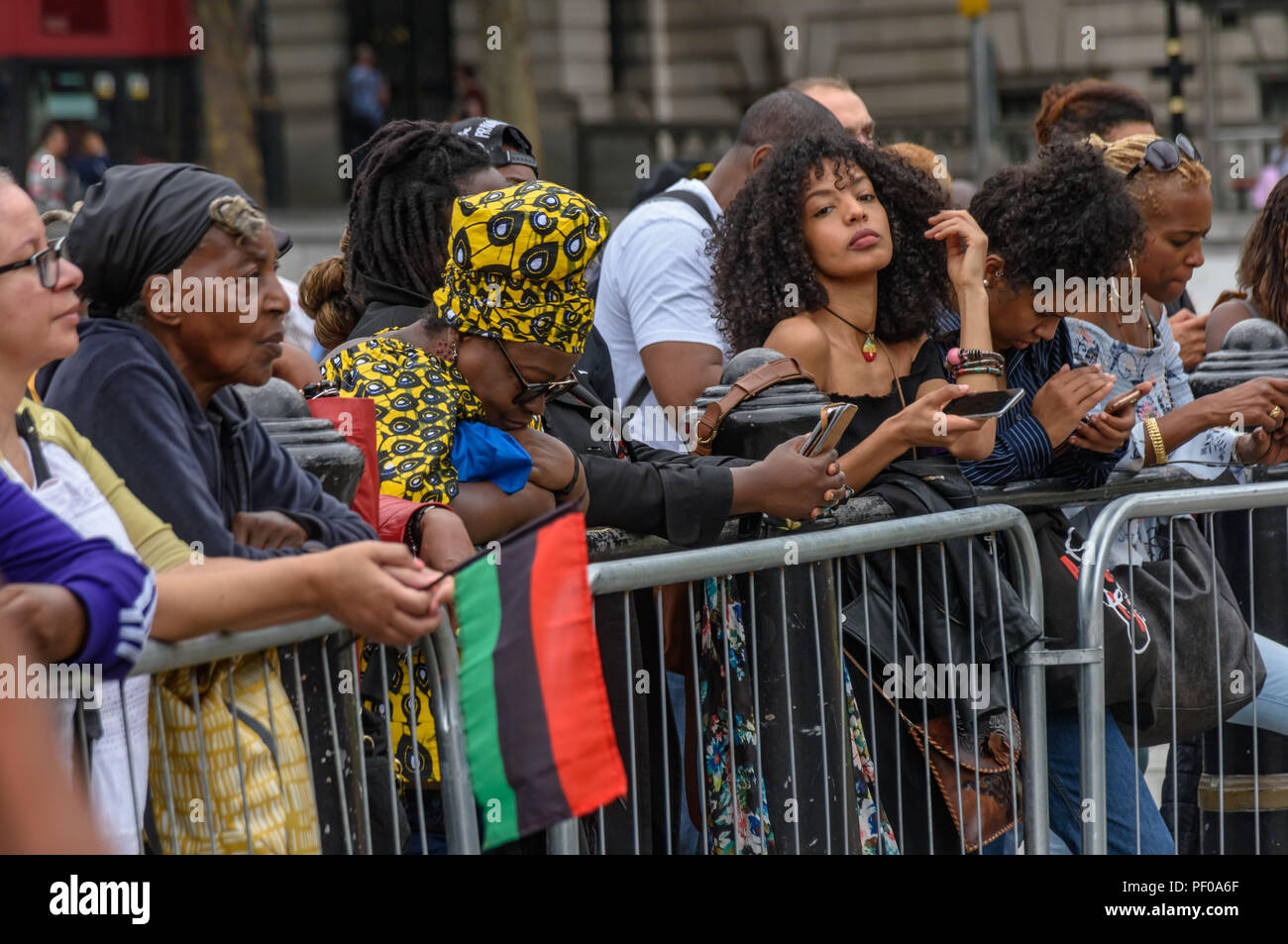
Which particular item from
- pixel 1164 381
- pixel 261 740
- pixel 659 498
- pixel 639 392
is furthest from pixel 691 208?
pixel 261 740

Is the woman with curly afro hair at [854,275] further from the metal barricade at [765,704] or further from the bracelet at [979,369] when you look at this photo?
the metal barricade at [765,704]

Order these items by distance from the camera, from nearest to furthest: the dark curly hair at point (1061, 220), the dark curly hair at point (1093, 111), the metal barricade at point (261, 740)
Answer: the metal barricade at point (261, 740) < the dark curly hair at point (1061, 220) < the dark curly hair at point (1093, 111)

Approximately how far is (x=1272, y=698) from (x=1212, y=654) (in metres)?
0.40

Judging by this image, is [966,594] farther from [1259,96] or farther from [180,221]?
[1259,96]

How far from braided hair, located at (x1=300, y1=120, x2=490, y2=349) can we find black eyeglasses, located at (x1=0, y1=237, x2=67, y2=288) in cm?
138

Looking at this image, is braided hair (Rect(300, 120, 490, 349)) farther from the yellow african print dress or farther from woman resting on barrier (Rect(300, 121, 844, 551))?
the yellow african print dress

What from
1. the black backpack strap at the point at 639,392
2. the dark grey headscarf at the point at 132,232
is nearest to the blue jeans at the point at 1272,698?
the black backpack strap at the point at 639,392

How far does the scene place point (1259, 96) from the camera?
25.6m

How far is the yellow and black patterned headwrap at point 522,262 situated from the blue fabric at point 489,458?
0.19 meters

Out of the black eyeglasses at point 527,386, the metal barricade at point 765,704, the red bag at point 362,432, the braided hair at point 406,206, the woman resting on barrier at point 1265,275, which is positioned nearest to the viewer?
the red bag at point 362,432

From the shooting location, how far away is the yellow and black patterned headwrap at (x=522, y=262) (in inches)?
129

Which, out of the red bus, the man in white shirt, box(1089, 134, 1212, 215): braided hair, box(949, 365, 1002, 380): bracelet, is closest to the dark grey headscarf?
the man in white shirt

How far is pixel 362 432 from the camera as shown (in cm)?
315

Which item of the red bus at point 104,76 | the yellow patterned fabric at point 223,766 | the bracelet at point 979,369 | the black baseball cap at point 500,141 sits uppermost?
the red bus at point 104,76
